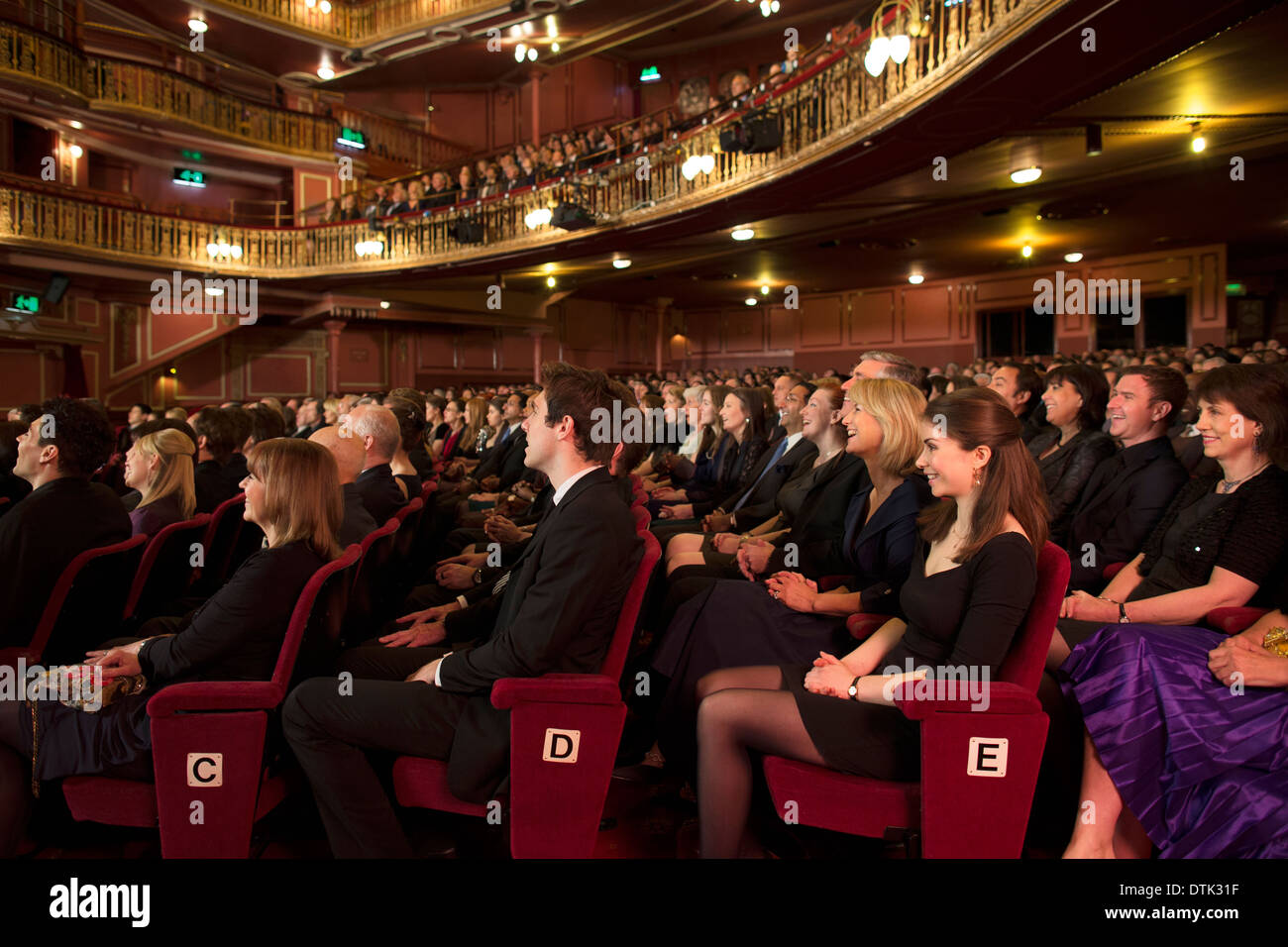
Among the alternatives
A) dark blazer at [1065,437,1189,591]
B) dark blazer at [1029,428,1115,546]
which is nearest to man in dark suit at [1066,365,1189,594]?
dark blazer at [1065,437,1189,591]

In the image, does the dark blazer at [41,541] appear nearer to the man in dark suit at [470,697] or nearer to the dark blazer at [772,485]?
the man in dark suit at [470,697]

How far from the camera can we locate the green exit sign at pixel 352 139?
44.6 ft

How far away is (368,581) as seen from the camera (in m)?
2.32

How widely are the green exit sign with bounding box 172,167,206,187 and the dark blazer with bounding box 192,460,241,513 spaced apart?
12.3 m

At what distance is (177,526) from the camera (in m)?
2.41

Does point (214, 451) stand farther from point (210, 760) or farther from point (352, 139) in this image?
point (352, 139)

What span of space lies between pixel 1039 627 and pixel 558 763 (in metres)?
0.94

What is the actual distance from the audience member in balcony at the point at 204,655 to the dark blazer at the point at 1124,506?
2195 mm

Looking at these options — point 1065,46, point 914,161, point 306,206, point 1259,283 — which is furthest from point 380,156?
point 1259,283

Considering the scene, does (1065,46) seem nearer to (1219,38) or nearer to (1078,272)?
(1219,38)

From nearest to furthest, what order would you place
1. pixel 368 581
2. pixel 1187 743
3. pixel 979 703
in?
pixel 979 703
pixel 1187 743
pixel 368 581

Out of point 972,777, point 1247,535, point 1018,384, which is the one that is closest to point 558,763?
point 972,777
